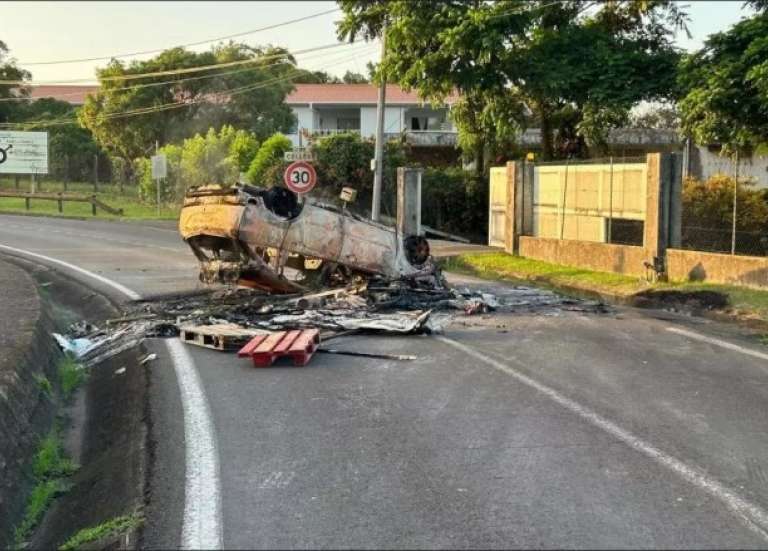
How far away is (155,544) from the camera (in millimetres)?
4355

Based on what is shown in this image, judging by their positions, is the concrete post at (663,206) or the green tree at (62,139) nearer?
the concrete post at (663,206)

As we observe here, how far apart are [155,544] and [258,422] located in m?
2.16

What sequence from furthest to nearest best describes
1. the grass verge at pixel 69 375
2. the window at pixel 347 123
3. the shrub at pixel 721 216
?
the window at pixel 347 123
the shrub at pixel 721 216
the grass verge at pixel 69 375

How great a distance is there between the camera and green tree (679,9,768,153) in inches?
607

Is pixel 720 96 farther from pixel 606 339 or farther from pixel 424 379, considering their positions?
pixel 424 379

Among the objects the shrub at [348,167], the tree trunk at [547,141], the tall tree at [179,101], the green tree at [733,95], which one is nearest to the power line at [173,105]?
the tall tree at [179,101]

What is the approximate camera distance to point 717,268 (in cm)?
1461

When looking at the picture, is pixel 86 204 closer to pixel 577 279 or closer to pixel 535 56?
pixel 535 56

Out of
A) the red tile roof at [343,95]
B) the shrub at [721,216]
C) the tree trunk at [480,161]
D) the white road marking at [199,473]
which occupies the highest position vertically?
the red tile roof at [343,95]

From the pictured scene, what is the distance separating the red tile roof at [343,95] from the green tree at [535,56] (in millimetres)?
31912

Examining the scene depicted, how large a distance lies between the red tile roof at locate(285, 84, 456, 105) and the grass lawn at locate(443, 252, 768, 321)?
35248 millimetres

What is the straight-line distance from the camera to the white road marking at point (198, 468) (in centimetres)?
441

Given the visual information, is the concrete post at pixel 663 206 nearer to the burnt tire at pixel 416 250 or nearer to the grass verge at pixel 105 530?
the burnt tire at pixel 416 250

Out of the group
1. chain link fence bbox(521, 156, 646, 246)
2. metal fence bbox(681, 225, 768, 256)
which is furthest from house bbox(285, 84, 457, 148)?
metal fence bbox(681, 225, 768, 256)
